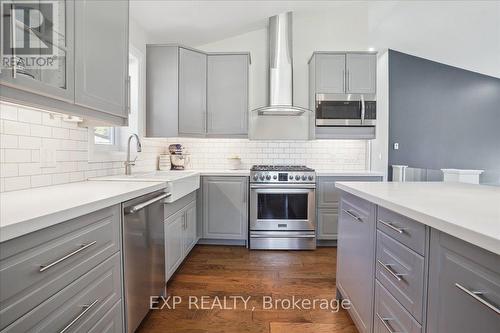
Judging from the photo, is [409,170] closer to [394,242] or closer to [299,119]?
[299,119]

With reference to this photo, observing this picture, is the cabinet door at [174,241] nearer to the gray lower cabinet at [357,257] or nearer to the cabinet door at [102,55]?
the cabinet door at [102,55]

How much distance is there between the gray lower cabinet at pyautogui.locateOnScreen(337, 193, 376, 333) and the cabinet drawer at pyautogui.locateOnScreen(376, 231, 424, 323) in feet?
0.29

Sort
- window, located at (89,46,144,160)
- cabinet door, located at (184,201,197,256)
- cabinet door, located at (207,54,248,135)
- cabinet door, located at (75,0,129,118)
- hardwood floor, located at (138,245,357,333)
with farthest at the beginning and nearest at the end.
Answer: cabinet door, located at (207,54,248,135), cabinet door, located at (184,201,197,256), window, located at (89,46,144,160), hardwood floor, located at (138,245,357,333), cabinet door, located at (75,0,129,118)

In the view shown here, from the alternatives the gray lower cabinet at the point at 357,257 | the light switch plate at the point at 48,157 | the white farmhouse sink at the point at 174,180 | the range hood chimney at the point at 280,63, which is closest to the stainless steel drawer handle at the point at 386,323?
the gray lower cabinet at the point at 357,257

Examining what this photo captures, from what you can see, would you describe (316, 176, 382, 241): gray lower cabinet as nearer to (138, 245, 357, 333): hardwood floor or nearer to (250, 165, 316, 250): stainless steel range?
(250, 165, 316, 250): stainless steel range

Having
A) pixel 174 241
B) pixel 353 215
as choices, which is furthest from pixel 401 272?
pixel 174 241

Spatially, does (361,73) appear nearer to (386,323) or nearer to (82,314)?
(386,323)

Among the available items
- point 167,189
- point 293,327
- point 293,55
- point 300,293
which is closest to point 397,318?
point 293,327

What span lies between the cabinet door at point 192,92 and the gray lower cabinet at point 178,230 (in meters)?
0.90

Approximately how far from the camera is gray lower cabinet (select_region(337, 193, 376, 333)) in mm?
1365

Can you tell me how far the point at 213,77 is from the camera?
326 cm

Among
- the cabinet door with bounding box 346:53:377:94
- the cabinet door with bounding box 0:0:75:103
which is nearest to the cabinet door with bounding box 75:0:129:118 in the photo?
the cabinet door with bounding box 0:0:75:103

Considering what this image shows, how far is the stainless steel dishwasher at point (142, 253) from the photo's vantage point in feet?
4.53

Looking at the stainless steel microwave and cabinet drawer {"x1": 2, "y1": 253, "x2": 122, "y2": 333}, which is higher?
the stainless steel microwave
